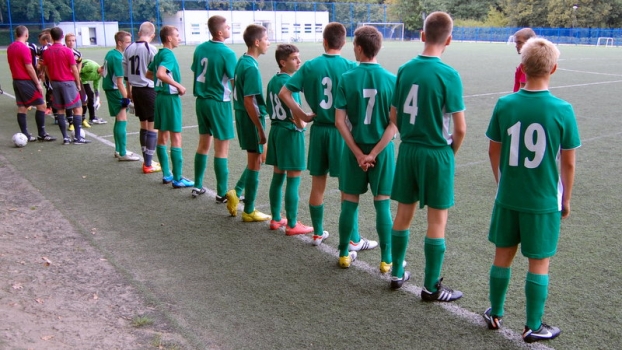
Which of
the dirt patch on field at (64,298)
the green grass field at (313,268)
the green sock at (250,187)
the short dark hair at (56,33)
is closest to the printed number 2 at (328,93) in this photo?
the green grass field at (313,268)

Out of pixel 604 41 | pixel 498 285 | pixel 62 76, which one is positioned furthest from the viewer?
pixel 604 41

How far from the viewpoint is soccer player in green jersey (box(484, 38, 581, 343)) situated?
3197mm

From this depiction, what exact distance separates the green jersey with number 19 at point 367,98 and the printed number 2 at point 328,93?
391 millimetres

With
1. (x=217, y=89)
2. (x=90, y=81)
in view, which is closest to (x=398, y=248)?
(x=217, y=89)

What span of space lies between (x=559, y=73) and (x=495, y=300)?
20702 millimetres

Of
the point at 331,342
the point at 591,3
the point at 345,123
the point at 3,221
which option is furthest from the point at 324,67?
Answer: the point at 591,3

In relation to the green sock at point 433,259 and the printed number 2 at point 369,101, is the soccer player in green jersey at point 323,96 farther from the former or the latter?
the green sock at point 433,259

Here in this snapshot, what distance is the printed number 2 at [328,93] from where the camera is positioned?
4594 mm

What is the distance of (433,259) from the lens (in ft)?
13.0

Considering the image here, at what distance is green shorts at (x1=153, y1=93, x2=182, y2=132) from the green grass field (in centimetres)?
82

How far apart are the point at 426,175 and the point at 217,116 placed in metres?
3.11

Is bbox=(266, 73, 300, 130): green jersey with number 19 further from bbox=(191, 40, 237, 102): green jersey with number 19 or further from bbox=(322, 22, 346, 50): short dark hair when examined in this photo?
bbox=(191, 40, 237, 102): green jersey with number 19

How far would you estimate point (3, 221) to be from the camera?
19.0ft

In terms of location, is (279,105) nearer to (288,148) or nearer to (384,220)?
(288,148)
